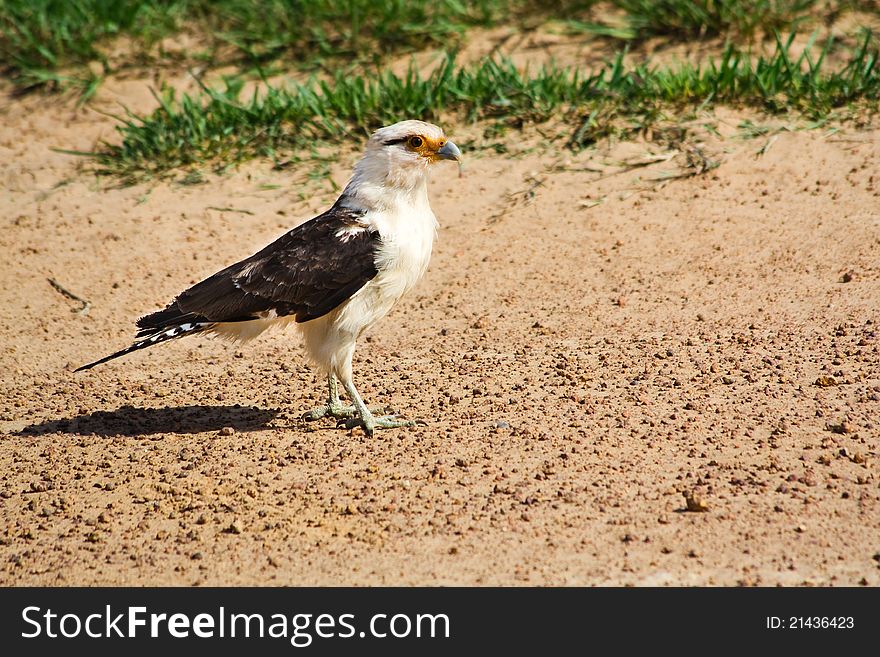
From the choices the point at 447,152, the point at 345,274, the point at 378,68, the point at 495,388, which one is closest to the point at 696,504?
the point at 495,388

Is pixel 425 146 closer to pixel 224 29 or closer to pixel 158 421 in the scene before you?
pixel 158 421

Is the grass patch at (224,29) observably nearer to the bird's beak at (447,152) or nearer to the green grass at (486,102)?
the green grass at (486,102)

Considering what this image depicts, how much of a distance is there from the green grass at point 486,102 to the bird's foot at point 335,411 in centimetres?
297

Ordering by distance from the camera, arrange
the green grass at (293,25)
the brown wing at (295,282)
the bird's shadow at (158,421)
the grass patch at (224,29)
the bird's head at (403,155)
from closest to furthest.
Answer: the brown wing at (295,282) → the bird's head at (403,155) → the bird's shadow at (158,421) → the green grass at (293,25) → the grass patch at (224,29)

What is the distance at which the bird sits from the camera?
5.49 meters

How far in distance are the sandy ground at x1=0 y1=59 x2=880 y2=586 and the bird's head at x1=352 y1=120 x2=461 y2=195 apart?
44.3 inches

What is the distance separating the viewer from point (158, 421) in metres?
5.86

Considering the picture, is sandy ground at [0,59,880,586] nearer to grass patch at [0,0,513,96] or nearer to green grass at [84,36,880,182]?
green grass at [84,36,880,182]

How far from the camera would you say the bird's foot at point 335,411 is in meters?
5.80

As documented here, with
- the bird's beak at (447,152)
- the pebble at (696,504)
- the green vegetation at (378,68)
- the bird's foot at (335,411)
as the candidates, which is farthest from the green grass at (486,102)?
the pebble at (696,504)

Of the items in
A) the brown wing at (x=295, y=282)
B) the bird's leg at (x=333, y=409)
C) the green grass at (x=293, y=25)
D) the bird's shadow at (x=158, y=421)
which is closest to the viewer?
the brown wing at (x=295, y=282)

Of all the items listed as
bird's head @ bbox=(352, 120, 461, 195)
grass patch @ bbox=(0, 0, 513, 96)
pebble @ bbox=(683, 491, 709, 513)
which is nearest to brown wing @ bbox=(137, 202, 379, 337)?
bird's head @ bbox=(352, 120, 461, 195)

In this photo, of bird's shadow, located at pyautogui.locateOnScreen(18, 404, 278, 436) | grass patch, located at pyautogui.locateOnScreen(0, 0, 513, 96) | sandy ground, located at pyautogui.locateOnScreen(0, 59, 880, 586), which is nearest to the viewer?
sandy ground, located at pyautogui.locateOnScreen(0, 59, 880, 586)

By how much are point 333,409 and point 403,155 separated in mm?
1401
